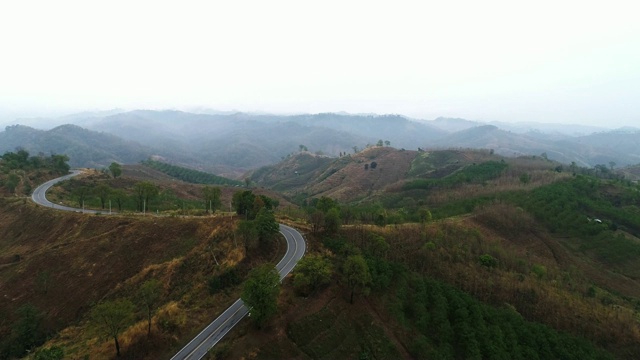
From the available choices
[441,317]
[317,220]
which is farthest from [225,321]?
[441,317]

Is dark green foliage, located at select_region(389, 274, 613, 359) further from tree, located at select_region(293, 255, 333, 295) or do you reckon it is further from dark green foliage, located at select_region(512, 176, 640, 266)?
dark green foliage, located at select_region(512, 176, 640, 266)

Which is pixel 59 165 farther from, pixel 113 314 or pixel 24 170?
pixel 113 314

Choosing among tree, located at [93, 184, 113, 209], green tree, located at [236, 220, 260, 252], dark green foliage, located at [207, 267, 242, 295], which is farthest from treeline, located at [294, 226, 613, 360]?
tree, located at [93, 184, 113, 209]

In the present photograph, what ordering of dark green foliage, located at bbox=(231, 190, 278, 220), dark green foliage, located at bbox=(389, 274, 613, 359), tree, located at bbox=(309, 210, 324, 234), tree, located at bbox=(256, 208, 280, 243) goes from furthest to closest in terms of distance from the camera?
dark green foliage, located at bbox=(231, 190, 278, 220) < tree, located at bbox=(309, 210, 324, 234) < tree, located at bbox=(256, 208, 280, 243) < dark green foliage, located at bbox=(389, 274, 613, 359)

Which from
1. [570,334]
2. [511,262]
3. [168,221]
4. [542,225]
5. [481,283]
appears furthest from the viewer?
[542,225]

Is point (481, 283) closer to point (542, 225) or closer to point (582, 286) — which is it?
point (582, 286)

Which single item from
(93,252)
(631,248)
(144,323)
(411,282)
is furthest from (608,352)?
(93,252)
